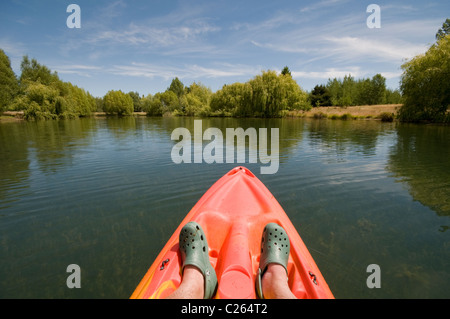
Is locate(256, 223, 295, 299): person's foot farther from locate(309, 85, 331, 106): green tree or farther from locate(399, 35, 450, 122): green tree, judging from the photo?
locate(309, 85, 331, 106): green tree

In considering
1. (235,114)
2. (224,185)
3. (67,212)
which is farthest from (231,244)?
(235,114)

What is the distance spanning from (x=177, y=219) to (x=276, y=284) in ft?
9.41

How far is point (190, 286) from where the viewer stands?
2135 mm

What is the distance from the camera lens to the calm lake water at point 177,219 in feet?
9.98

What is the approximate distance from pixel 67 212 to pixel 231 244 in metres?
4.27

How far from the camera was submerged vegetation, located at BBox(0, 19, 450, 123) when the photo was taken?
86.0 ft

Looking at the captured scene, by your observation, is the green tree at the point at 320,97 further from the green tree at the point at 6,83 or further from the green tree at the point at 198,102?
the green tree at the point at 6,83

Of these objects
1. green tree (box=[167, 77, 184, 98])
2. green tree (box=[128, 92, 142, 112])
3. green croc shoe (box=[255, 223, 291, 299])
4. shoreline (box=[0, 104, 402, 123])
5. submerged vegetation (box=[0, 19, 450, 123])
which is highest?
green tree (box=[167, 77, 184, 98])

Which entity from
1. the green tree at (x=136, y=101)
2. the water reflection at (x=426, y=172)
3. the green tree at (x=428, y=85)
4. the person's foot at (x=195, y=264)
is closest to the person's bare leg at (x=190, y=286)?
the person's foot at (x=195, y=264)

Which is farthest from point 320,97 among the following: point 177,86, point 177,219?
point 177,219

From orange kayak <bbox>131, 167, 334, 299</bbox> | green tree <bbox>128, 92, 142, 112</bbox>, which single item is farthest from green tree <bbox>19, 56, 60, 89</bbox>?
orange kayak <bbox>131, 167, 334, 299</bbox>

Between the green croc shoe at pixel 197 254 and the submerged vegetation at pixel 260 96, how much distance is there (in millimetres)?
34962

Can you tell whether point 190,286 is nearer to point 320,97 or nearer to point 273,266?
point 273,266

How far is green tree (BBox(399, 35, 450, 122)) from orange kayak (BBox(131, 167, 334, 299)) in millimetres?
33165
